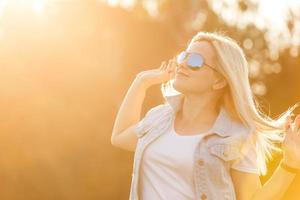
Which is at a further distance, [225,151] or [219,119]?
[219,119]

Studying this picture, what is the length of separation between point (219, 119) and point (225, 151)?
0.91 ft

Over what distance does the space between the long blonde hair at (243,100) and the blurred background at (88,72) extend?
4.71m

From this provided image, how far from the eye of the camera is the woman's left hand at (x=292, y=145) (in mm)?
5207

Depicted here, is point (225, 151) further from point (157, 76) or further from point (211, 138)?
point (157, 76)

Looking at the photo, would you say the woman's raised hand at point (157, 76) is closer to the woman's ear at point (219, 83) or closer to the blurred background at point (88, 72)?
the woman's ear at point (219, 83)

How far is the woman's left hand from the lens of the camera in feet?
17.1

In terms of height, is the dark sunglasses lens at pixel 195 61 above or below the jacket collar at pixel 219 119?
above

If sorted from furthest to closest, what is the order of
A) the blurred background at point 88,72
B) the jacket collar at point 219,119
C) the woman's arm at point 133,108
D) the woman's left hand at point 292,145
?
the blurred background at point 88,72 → the woman's arm at point 133,108 → the jacket collar at point 219,119 → the woman's left hand at point 292,145

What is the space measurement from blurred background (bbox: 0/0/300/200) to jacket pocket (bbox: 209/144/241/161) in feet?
16.2

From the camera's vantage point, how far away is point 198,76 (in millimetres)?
5656

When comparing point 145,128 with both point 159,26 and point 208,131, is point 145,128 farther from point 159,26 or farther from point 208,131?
point 159,26

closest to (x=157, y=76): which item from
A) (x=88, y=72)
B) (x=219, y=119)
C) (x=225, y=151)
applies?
(x=219, y=119)

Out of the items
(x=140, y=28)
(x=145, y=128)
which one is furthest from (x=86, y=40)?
(x=145, y=128)

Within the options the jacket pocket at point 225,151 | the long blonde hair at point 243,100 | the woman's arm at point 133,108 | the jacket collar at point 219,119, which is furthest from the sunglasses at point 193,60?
the jacket pocket at point 225,151
